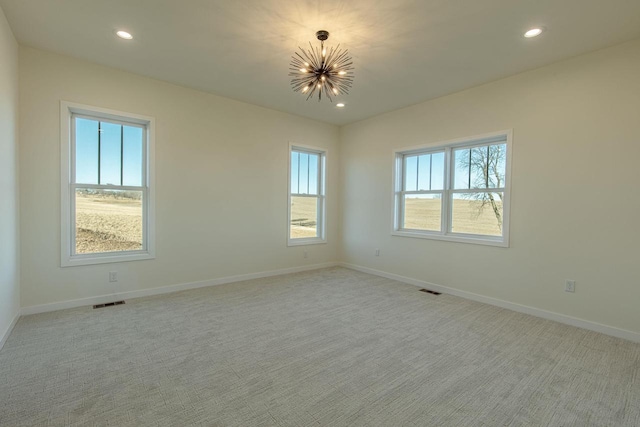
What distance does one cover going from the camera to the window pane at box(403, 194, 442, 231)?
4.55 m

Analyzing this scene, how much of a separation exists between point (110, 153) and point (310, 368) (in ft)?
11.5

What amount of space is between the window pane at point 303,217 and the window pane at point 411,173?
68.8 inches

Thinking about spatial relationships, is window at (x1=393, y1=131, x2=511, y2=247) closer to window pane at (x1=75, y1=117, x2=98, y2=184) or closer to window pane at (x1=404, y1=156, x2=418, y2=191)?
window pane at (x1=404, y1=156, x2=418, y2=191)

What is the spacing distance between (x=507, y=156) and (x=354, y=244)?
9.57 feet

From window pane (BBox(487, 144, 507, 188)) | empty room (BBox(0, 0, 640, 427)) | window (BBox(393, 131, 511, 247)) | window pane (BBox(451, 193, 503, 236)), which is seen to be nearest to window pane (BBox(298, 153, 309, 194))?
empty room (BBox(0, 0, 640, 427))

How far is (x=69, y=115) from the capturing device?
334 cm

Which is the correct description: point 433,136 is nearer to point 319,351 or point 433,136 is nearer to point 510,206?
point 510,206

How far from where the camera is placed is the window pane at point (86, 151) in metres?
3.46

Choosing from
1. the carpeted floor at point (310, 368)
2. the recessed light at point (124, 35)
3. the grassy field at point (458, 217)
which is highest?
the recessed light at point (124, 35)

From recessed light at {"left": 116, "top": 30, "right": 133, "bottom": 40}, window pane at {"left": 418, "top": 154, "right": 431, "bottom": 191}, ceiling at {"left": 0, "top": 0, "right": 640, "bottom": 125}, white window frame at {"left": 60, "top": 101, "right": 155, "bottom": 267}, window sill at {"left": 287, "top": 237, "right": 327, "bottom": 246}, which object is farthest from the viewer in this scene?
window sill at {"left": 287, "top": 237, "right": 327, "bottom": 246}

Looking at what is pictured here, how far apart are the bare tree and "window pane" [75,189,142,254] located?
451 centimetres

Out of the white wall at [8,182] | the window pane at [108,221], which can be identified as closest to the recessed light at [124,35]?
the white wall at [8,182]

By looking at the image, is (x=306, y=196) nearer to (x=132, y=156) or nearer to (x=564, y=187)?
(x=132, y=156)

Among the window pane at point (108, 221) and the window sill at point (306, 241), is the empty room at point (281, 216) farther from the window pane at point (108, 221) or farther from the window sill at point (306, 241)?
the window sill at point (306, 241)
